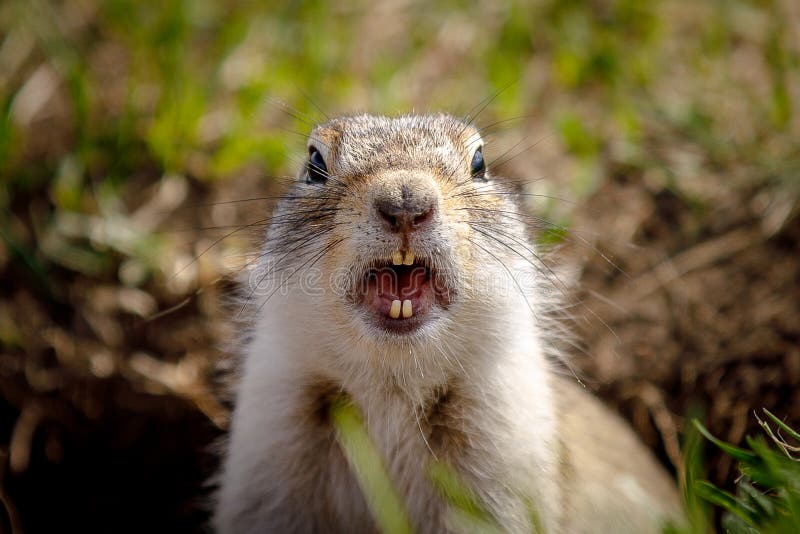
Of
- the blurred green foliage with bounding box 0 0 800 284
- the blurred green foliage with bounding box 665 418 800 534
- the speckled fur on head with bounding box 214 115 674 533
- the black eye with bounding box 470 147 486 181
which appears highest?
the blurred green foliage with bounding box 0 0 800 284

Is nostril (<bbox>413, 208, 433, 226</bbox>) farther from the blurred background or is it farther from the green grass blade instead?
the blurred background

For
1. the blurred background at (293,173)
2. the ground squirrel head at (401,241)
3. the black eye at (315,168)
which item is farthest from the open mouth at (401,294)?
the blurred background at (293,173)

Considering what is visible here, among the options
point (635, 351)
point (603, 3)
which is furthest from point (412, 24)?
point (635, 351)

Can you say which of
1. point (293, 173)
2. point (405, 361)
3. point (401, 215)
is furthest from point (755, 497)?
point (293, 173)

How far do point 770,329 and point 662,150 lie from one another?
1.57 meters

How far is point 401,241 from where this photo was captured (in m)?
3.01

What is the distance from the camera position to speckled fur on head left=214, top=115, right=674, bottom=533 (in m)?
3.18

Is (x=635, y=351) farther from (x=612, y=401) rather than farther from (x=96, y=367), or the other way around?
(x=96, y=367)

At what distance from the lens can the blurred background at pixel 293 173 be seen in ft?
16.7

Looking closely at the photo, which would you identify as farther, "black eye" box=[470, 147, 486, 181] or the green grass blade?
"black eye" box=[470, 147, 486, 181]

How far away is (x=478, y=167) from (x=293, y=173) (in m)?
2.00

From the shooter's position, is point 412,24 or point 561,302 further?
point 412,24

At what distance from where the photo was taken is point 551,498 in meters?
3.38

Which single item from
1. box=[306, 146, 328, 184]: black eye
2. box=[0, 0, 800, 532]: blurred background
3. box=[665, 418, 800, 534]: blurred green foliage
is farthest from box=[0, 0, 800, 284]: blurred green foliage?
box=[665, 418, 800, 534]: blurred green foliage
